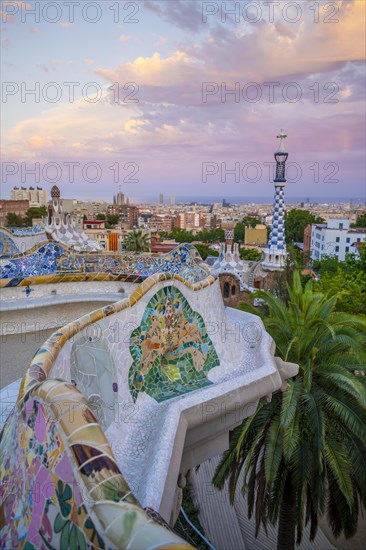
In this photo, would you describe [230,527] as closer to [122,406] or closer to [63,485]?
[122,406]

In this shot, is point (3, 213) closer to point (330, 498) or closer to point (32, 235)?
point (32, 235)

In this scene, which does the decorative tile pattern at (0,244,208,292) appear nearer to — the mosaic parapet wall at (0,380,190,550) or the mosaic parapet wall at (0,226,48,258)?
the mosaic parapet wall at (0,226,48,258)

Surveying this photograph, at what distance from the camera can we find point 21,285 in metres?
5.63

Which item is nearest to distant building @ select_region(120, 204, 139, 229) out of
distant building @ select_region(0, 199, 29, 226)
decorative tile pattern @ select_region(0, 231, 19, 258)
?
distant building @ select_region(0, 199, 29, 226)

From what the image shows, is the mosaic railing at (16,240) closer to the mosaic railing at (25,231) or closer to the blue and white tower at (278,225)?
the mosaic railing at (25,231)

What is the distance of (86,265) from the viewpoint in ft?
22.3

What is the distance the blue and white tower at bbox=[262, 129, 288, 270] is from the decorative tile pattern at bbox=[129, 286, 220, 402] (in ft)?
58.9

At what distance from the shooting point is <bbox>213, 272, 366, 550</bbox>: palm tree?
5738mm

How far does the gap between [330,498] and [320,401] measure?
4.86 feet

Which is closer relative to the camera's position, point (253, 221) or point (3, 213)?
point (3, 213)

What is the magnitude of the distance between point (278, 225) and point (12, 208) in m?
37.6

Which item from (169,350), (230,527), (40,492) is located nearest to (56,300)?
(169,350)

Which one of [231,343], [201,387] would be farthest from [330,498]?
[201,387]

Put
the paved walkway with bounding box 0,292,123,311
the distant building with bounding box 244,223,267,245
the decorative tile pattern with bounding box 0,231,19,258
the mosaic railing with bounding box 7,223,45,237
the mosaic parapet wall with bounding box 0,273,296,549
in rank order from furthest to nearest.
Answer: the distant building with bounding box 244,223,267,245 → the mosaic railing with bounding box 7,223,45,237 → the decorative tile pattern with bounding box 0,231,19,258 → the paved walkway with bounding box 0,292,123,311 → the mosaic parapet wall with bounding box 0,273,296,549
